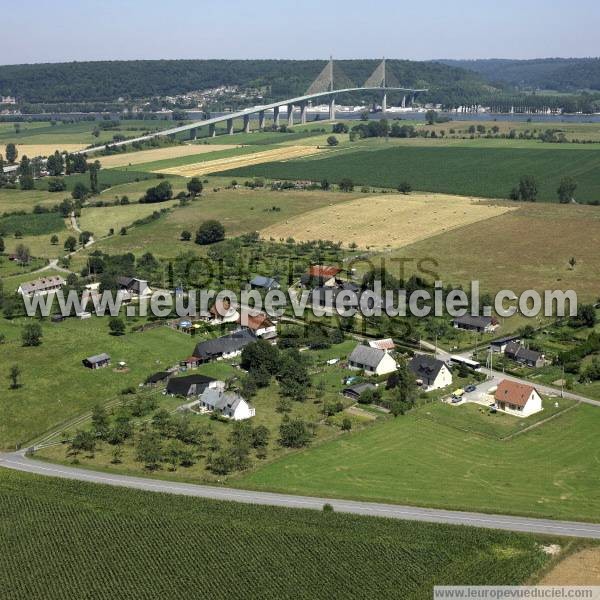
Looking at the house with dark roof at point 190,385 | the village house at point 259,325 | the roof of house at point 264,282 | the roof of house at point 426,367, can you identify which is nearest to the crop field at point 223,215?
the roof of house at point 264,282

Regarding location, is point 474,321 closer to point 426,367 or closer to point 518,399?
point 426,367

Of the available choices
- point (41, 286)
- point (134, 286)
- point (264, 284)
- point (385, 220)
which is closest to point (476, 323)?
point (264, 284)

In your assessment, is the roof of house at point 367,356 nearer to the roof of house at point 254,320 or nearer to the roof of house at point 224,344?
the roof of house at point 224,344

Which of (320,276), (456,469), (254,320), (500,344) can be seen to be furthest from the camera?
(320,276)

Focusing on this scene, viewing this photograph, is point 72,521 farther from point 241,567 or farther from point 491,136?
point 491,136

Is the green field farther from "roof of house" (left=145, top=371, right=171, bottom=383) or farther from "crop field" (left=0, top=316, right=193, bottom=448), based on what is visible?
"roof of house" (left=145, top=371, right=171, bottom=383)

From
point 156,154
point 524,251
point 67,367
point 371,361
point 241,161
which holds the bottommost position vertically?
point 67,367

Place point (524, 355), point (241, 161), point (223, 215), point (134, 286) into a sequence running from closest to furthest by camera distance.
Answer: point (524, 355)
point (134, 286)
point (223, 215)
point (241, 161)
